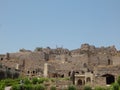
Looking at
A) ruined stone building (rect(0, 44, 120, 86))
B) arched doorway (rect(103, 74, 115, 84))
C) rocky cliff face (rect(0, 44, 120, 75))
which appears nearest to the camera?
arched doorway (rect(103, 74, 115, 84))

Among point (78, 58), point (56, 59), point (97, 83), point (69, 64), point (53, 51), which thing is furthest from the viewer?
point (53, 51)

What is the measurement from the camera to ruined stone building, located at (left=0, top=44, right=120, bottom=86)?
50.1 meters

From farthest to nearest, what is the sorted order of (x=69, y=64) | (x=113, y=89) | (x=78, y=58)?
(x=78, y=58) < (x=69, y=64) < (x=113, y=89)

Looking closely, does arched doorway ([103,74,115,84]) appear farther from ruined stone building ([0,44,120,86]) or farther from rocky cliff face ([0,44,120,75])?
rocky cliff face ([0,44,120,75])

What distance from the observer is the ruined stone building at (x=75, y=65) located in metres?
50.1

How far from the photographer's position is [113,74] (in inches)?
1959

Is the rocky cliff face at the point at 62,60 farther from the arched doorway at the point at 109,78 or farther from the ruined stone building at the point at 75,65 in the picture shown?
the arched doorway at the point at 109,78

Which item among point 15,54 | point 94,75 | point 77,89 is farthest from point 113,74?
point 15,54

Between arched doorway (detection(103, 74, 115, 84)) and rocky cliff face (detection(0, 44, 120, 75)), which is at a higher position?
rocky cliff face (detection(0, 44, 120, 75))

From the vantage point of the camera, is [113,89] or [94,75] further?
[94,75]

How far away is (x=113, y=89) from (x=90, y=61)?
2160 cm

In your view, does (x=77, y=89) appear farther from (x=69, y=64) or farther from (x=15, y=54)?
(x=15, y=54)

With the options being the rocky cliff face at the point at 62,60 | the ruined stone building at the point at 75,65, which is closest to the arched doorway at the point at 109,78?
the ruined stone building at the point at 75,65

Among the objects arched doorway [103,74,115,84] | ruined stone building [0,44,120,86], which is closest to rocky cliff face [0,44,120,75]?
ruined stone building [0,44,120,86]
